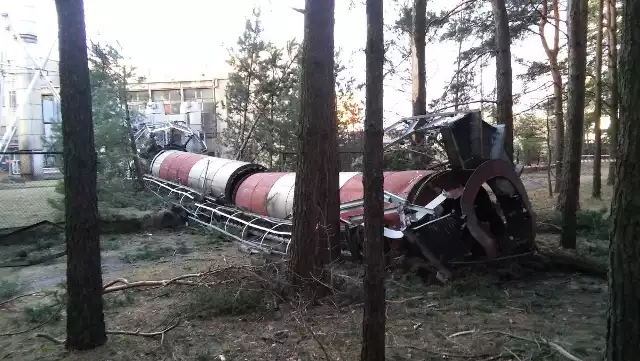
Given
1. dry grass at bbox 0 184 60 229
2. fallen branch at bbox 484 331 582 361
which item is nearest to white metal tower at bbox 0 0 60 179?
dry grass at bbox 0 184 60 229

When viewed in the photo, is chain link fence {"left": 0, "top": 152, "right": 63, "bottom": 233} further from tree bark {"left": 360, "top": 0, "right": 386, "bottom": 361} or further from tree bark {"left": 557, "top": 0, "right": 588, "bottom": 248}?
tree bark {"left": 557, "top": 0, "right": 588, "bottom": 248}

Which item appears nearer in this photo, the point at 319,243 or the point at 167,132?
the point at 319,243

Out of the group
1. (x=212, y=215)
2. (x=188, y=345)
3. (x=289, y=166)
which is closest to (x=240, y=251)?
(x=212, y=215)

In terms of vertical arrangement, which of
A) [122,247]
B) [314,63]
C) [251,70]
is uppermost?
[251,70]

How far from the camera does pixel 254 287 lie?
595 centimetres

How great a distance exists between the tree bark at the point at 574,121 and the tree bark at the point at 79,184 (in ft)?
24.3

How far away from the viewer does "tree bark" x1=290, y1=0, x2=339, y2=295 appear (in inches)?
231

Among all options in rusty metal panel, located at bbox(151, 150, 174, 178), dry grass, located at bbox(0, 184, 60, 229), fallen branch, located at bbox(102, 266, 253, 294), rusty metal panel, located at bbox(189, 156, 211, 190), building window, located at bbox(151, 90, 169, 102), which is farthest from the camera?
building window, located at bbox(151, 90, 169, 102)

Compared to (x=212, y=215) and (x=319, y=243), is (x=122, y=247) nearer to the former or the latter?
(x=212, y=215)

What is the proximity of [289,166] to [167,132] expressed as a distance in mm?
5510

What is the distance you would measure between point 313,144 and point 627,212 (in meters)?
3.72

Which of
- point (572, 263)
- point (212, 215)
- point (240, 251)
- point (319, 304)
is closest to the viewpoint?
point (319, 304)

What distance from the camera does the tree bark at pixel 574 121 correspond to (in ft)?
27.6

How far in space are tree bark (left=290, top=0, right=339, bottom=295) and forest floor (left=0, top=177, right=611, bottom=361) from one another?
0.43 meters
